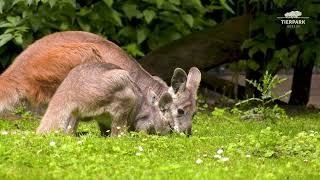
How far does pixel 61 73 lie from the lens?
401 inches

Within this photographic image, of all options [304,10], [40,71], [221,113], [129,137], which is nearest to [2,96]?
[40,71]

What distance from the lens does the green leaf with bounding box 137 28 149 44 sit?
14.1 m

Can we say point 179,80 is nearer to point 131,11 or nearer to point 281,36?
point 131,11

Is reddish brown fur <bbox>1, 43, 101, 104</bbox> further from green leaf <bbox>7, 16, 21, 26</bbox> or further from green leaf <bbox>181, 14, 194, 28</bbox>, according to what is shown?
green leaf <bbox>181, 14, 194, 28</bbox>

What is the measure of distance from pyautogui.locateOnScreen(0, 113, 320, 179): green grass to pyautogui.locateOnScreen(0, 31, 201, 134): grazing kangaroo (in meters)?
1.04

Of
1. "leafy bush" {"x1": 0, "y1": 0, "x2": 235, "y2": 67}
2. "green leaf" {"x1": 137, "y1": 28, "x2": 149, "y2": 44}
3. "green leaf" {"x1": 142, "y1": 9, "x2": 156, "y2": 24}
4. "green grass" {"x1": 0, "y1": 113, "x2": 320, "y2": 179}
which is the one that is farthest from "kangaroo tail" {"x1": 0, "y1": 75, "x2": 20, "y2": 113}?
"green leaf" {"x1": 137, "y1": 28, "x2": 149, "y2": 44}

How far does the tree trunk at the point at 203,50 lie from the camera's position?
47.0 feet

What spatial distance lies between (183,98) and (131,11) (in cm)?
432

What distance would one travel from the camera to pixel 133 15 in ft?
45.3

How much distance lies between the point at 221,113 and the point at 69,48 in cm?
322

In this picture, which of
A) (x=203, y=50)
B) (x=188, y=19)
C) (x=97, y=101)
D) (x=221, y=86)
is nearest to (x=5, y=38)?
(x=188, y=19)

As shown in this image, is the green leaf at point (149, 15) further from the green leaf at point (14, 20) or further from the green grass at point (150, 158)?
the green grass at point (150, 158)

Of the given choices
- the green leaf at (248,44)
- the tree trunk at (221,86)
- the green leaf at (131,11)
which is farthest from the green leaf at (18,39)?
the tree trunk at (221,86)

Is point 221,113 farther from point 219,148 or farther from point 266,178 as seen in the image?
point 266,178
